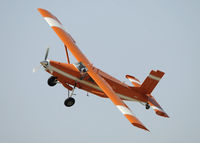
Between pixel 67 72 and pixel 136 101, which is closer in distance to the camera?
pixel 67 72

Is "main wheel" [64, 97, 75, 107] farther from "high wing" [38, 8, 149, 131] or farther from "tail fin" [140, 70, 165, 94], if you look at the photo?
"tail fin" [140, 70, 165, 94]

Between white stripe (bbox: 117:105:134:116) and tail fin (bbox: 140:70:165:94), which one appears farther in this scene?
tail fin (bbox: 140:70:165:94)

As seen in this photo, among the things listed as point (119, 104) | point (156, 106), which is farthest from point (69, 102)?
point (156, 106)

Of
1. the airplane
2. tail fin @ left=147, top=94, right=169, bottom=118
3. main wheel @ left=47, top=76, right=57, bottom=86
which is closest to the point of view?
the airplane

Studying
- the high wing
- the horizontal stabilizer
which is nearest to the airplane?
the high wing

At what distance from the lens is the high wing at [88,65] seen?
54.3 ft

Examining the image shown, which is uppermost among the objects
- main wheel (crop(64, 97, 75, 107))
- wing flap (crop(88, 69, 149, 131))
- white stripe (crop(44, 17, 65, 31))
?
white stripe (crop(44, 17, 65, 31))

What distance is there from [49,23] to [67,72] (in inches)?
159

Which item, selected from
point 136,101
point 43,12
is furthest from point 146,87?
point 43,12

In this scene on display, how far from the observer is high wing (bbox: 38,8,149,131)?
54.3ft

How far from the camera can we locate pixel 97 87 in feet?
67.7

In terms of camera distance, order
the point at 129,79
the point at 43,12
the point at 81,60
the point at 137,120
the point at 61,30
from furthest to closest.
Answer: the point at 129,79, the point at 43,12, the point at 61,30, the point at 81,60, the point at 137,120

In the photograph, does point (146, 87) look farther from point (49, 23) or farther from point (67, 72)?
point (49, 23)

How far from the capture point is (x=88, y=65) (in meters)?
19.7
